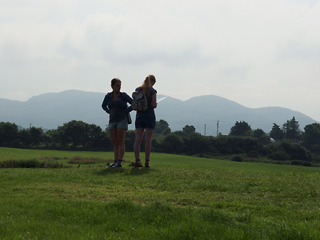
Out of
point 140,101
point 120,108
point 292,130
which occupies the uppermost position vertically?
point 292,130

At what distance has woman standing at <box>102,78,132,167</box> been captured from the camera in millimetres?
10820

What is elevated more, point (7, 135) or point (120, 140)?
point (7, 135)

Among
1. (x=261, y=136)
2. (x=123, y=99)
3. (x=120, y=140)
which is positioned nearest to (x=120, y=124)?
(x=120, y=140)

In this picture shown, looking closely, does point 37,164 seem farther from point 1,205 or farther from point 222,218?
point 222,218

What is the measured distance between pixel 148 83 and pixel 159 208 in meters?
6.36

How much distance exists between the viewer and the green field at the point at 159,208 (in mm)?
3797

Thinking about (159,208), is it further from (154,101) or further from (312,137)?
(312,137)

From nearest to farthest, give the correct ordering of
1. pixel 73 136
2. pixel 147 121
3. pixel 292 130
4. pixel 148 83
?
pixel 147 121, pixel 148 83, pixel 73 136, pixel 292 130

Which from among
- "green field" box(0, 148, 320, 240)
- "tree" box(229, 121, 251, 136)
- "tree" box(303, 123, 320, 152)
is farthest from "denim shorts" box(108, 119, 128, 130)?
"tree" box(229, 121, 251, 136)

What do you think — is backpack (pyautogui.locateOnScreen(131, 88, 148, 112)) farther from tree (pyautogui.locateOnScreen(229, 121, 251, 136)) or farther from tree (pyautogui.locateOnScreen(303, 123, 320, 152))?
tree (pyautogui.locateOnScreen(229, 121, 251, 136))

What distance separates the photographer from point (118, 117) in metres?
10.9

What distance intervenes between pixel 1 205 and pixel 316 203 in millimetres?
4793

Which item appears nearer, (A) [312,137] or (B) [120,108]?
(B) [120,108]

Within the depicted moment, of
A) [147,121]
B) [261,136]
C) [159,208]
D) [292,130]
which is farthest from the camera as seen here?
[292,130]
